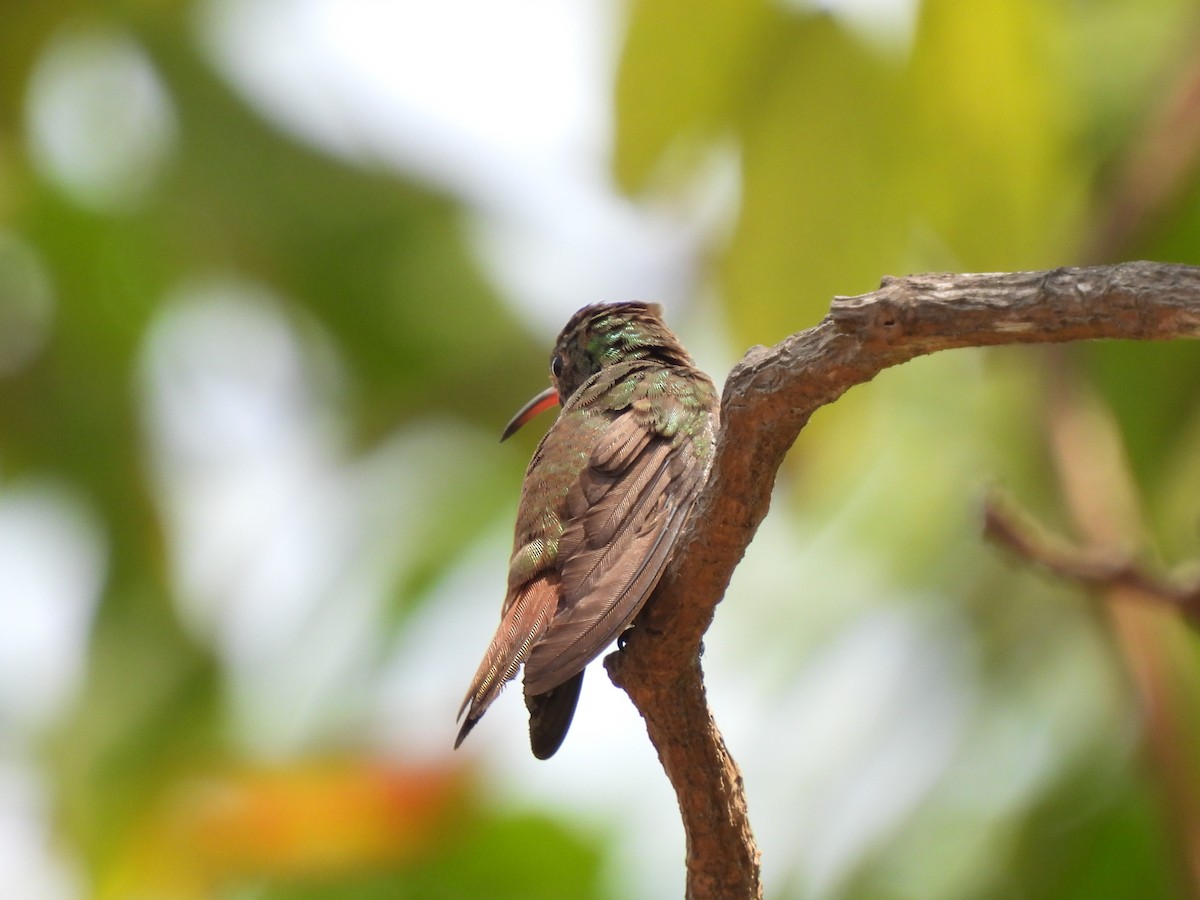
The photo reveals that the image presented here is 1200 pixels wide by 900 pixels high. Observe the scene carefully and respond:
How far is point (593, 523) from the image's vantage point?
3057mm

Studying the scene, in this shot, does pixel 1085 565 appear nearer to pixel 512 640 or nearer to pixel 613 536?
pixel 613 536

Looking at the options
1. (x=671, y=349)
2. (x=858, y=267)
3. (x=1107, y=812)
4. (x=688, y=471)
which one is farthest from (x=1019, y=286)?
(x=1107, y=812)

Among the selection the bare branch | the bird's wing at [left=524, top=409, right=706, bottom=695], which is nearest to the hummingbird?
the bird's wing at [left=524, top=409, right=706, bottom=695]

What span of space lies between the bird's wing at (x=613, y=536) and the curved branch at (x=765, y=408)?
88 mm

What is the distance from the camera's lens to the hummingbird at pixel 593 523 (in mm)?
2713

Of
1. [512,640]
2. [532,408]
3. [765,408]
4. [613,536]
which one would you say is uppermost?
[532,408]

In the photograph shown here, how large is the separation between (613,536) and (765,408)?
0.69m

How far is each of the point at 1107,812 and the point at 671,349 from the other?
4.09 metres

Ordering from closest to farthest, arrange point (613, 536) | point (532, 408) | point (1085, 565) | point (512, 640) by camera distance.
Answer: point (512, 640)
point (613, 536)
point (1085, 565)
point (532, 408)

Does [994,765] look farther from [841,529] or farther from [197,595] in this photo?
[197,595]

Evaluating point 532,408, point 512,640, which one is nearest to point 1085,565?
point 512,640

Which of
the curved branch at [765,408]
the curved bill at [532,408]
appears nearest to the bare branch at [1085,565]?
the curved branch at [765,408]

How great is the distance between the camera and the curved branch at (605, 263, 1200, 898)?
6.81 feet

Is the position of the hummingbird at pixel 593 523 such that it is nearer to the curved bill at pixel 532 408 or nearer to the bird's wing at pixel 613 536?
the bird's wing at pixel 613 536
